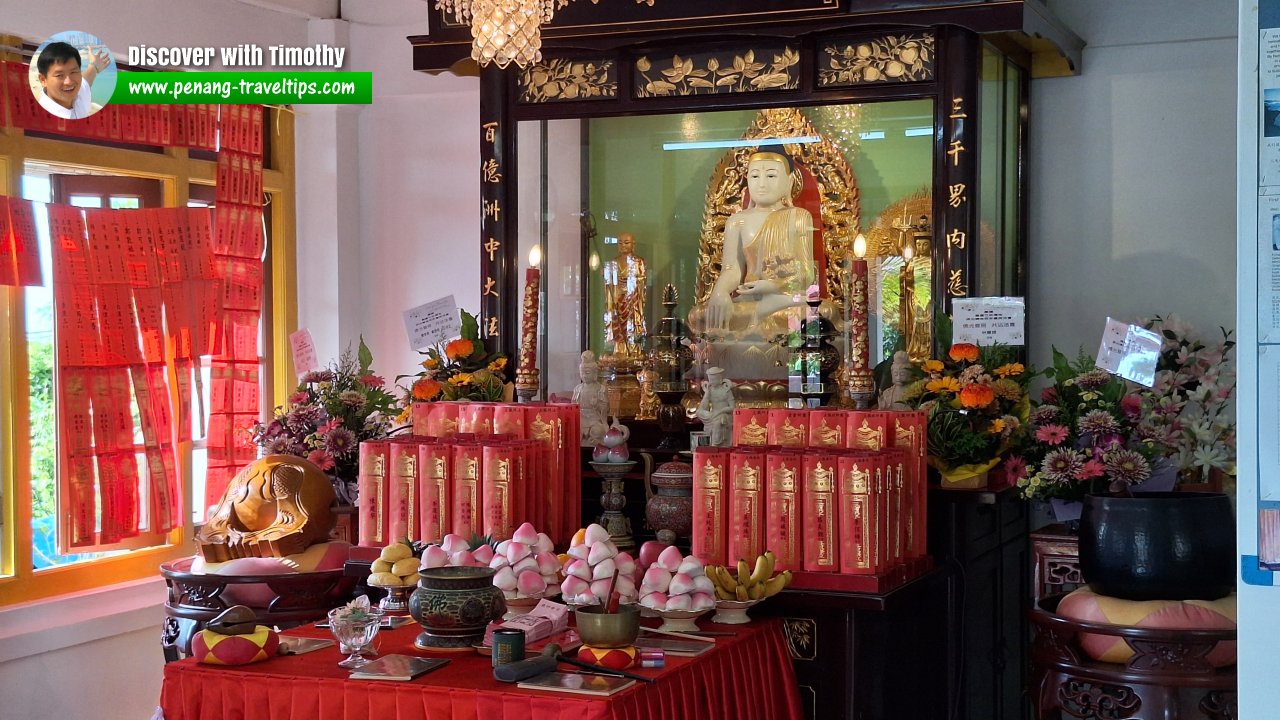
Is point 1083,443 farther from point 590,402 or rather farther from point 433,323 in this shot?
point 433,323

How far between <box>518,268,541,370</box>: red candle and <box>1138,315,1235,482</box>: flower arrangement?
1.78 metres

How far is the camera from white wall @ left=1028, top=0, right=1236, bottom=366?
182 inches

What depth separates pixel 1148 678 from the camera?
114 inches

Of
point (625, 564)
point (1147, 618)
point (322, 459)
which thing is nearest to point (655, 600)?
point (625, 564)

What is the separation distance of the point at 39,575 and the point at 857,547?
282cm

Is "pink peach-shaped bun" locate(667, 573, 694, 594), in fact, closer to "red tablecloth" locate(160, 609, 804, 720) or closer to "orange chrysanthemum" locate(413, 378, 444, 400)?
"red tablecloth" locate(160, 609, 804, 720)

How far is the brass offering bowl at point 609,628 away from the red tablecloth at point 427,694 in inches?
4.0

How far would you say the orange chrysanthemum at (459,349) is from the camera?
458 centimetres

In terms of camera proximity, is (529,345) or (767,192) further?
(767,192)

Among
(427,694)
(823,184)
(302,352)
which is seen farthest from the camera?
(302,352)

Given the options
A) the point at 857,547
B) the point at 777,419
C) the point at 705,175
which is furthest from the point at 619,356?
the point at 857,547

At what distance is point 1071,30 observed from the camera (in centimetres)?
469

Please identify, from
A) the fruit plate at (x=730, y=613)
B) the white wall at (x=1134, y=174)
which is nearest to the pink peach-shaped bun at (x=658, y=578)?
the fruit plate at (x=730, y=613)

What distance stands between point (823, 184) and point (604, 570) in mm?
2053
